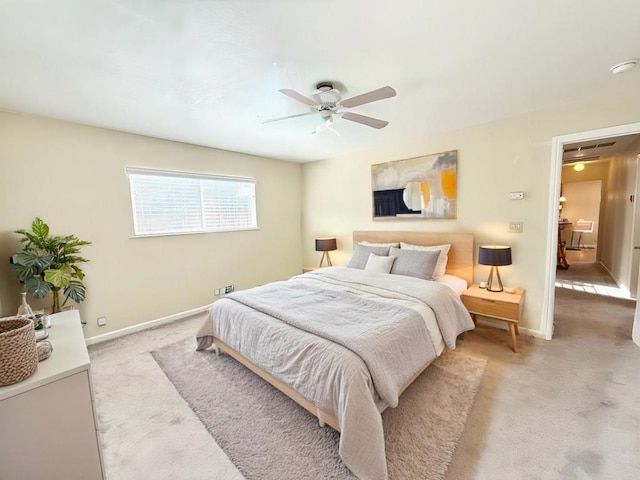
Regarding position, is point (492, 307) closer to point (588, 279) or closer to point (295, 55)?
point (295, 55)

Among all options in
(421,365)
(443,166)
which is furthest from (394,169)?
(421,365)

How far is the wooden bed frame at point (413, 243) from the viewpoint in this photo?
75.0 inches

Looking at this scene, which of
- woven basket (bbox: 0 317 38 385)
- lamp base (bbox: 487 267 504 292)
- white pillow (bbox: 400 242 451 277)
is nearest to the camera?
woven basket (bbox: 0 317 38 385)

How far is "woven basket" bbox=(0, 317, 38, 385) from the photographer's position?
0.94 metres

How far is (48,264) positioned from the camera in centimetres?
249

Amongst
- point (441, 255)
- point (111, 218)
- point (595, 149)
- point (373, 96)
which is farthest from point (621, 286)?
point (111, 218)

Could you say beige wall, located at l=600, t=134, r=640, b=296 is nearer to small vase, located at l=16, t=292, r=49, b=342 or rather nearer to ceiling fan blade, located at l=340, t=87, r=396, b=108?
ceiling fan blade, located at l=340, t=87, r=396, b=108

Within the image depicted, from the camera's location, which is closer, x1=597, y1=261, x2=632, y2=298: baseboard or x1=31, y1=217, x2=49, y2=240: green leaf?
x1=31, y1=217, x2=49, y2=240: green leaf

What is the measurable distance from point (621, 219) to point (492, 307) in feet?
13.4

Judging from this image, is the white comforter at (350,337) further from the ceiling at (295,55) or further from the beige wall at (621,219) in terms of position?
the beige wall at (621,219)

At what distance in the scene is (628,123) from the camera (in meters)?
2.43

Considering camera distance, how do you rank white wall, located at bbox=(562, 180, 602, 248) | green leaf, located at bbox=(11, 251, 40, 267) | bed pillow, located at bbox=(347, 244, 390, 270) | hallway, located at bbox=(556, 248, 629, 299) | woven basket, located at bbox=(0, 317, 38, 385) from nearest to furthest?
woven basket, located at bbox=(0, 317, 38, 385) → green leaf, located at bbox=(11, 251, 40, 267) → bed pillow, located at bbox=(347, 244, 390, 270) → hallway, located at bbox=(556, 248, 629, 299) → white wall, located at bbox=(562, 180, 602, 248)

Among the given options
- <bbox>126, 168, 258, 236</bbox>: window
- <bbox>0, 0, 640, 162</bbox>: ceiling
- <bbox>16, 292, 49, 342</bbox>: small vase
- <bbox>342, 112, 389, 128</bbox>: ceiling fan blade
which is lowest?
<bbox>16, 292, 49, 342</bbox>: small vase

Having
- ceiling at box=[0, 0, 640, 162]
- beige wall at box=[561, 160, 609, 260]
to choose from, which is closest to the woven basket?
ceiling at box=[0, 0, 640, 162]
